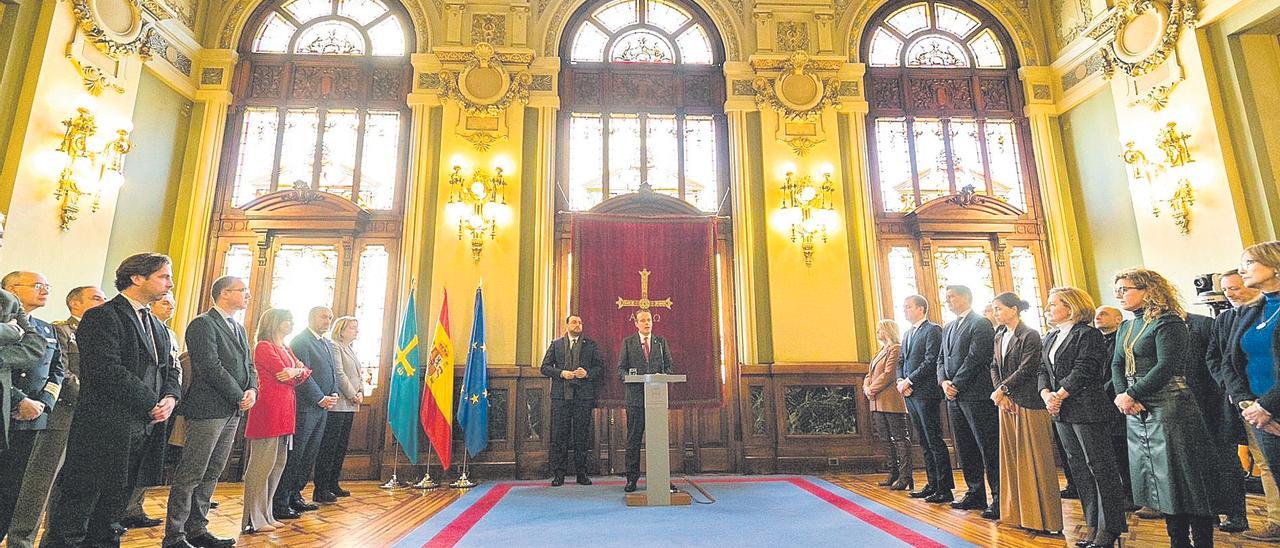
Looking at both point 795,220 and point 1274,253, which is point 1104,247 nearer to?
point 795,220

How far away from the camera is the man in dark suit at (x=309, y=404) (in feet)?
12.0

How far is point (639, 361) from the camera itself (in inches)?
186

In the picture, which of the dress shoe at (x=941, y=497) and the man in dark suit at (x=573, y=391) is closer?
the dress shoe at (x=941, y=497)

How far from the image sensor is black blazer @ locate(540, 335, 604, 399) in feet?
16.8

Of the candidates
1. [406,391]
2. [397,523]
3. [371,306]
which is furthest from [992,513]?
[371,306]

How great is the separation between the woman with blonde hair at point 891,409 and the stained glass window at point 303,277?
4933 mm

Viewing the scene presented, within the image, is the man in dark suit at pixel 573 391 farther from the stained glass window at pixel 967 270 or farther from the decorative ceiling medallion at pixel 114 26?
the decorative ceiling medallion at pixel 114 26

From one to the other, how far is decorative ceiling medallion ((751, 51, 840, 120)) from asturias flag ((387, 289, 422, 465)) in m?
4.15

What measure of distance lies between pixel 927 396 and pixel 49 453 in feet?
15.3

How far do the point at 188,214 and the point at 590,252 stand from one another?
13.1ft

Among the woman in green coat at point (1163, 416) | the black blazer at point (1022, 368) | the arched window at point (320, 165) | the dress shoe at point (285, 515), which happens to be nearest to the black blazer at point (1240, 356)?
the woman in green coat at point (1163, 416)

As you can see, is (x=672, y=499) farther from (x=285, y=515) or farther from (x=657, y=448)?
(x=285, y=515)

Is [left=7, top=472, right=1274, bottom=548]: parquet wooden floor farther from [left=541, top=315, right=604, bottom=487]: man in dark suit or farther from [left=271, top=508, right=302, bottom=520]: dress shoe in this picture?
[left=541, top=315, right=604, bottom=487]: man in dark suit

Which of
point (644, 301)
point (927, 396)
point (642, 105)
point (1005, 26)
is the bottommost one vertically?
point (927, 396)
